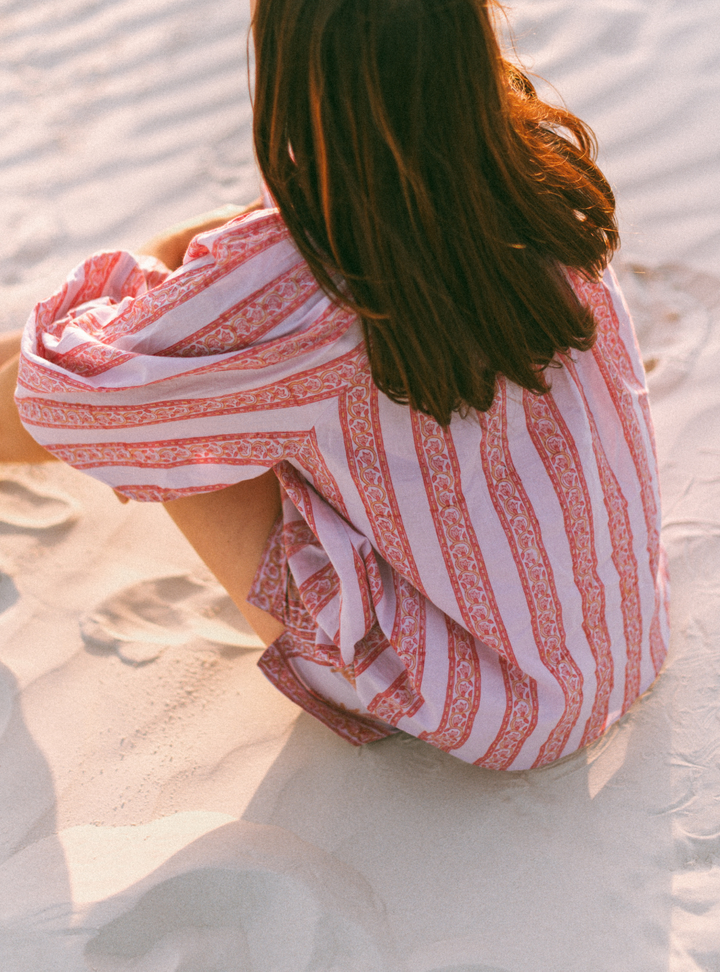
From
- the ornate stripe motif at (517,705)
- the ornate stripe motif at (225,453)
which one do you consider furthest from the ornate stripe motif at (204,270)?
the ornate stripe motif at (517,705)

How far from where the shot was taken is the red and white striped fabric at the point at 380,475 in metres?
1.00

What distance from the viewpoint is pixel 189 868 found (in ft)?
3.82

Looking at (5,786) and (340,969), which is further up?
(5,786)

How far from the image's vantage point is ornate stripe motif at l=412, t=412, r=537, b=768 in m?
1.05

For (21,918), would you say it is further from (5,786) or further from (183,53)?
(183,53)

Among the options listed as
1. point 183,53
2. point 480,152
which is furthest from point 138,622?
point 183,53

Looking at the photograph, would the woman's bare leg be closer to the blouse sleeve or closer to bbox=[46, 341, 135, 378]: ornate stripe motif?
the blouse sleeve

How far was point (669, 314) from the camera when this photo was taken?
199cm

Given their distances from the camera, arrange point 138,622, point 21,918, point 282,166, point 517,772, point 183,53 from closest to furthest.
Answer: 1. point 282,166
2. point 21,918
3. point 517,772
4. point 138,622
5. point 183,53

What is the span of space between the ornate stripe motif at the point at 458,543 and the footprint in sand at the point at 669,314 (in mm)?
928

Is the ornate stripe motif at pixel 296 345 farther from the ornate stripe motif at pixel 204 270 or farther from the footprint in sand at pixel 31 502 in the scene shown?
the footprint in sand at pixel 31 502

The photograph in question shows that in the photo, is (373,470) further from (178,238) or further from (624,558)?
(178,238)

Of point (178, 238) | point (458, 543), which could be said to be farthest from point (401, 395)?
point (178, 238)

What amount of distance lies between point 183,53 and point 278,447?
92.9 inches
